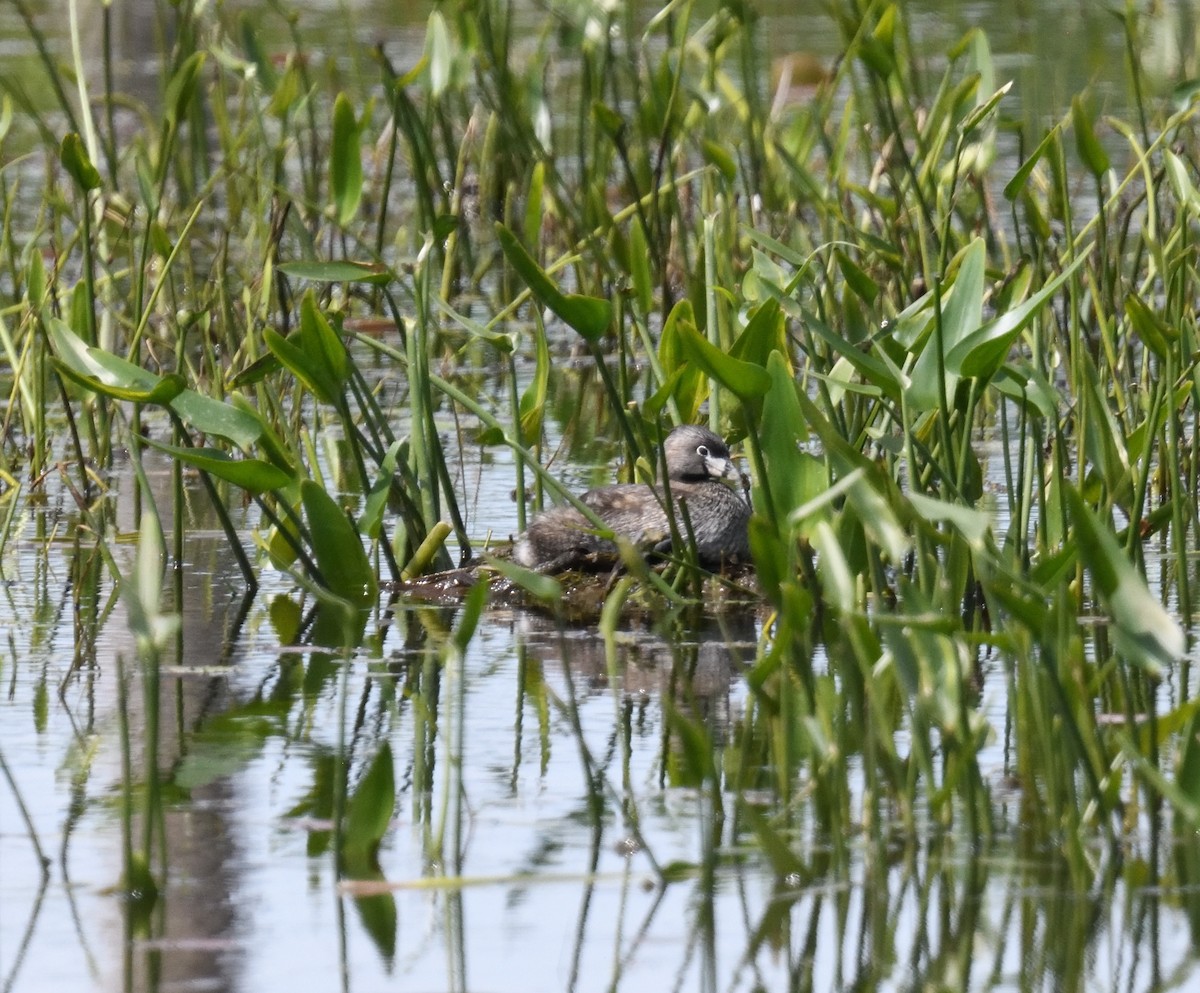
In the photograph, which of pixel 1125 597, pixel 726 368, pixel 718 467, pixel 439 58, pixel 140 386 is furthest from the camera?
pixel 439 58

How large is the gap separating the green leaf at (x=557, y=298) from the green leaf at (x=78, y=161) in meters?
1.09

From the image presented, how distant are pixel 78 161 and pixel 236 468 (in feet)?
2.85

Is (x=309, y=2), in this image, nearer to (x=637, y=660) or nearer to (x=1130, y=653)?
(x=637, y=660)

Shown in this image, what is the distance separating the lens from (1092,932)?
2.80 metres

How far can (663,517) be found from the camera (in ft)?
17.1

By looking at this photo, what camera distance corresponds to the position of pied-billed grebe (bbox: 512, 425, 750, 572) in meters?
5.09

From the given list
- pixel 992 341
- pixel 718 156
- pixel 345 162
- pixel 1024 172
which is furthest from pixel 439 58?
pixel 992 341

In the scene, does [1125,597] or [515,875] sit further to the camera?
[515,875]

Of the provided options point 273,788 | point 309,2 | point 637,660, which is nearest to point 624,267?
point 637,660

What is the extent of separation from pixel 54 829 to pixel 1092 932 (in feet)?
4.65

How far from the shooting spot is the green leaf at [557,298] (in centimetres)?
400

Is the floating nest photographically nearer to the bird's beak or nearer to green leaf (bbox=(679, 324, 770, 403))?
the bird's beak

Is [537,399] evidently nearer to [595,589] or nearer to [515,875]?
[595,589]

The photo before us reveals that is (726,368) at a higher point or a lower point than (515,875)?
higher
